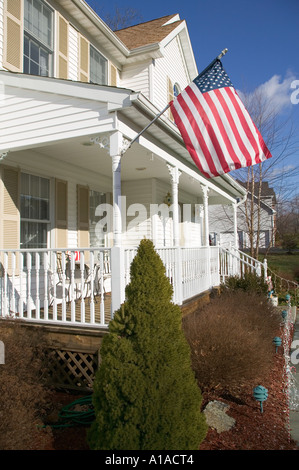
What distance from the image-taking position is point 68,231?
7609 millimetres

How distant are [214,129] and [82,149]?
8.60ft

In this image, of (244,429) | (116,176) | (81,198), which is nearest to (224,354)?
(244,429)

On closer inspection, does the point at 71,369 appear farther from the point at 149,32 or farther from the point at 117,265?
the point at 149,32

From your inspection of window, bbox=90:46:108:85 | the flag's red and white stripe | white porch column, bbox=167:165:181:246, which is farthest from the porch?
window, bbox=90:46:108:85

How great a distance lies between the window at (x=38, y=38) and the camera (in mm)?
6762

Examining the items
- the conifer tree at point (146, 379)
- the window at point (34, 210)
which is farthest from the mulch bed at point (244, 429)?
the window at point (34, 210)

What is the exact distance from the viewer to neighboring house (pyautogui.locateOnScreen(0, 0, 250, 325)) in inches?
199

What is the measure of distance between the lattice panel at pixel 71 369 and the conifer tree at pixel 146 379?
1846 millimetres

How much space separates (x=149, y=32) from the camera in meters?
10.8

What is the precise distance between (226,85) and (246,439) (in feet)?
14.3

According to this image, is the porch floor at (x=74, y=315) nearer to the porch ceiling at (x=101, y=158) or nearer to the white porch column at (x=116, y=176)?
the white porch column at (x=116, y=176)
